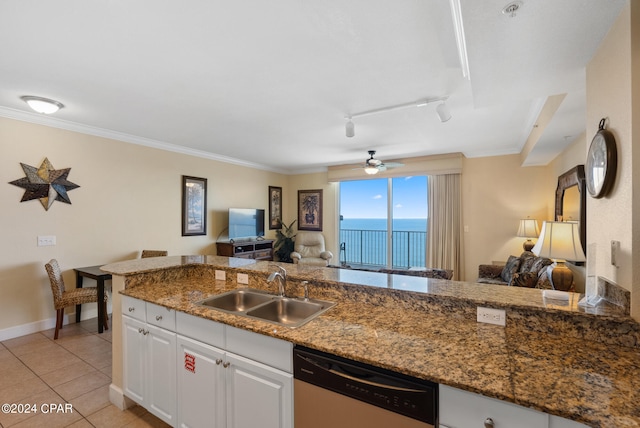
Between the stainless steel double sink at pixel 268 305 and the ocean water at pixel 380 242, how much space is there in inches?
180

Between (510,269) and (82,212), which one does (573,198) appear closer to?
(510,269)

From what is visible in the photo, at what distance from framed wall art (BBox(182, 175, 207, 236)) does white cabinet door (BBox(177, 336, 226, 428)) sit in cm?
369

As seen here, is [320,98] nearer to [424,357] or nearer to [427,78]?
[427,78]

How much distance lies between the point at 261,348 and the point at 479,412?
0.98 metres

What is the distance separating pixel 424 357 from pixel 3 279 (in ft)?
15.0

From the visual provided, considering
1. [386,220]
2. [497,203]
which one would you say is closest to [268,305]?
[386,220]

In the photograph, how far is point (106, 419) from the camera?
2070mm

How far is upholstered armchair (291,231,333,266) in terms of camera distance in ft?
21.5

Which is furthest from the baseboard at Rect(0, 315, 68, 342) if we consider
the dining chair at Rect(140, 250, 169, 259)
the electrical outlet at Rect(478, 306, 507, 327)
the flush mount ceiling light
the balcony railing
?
the balcony railing

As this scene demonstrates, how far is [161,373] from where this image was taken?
1.91 m

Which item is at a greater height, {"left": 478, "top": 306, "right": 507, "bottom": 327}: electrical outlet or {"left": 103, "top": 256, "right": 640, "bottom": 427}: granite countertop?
{"left": 478, "top": 306, "right": 507, "bottom": 327}: electrical outlet

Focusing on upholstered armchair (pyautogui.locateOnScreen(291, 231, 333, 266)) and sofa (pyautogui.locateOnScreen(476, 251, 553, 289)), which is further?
upholstered armchair (pyautogui.locateOnScreen(291, 231, 333, 266))

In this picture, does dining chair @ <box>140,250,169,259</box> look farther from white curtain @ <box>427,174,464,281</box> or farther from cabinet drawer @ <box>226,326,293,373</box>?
white curtain @ <box>427,174,464,281</box>

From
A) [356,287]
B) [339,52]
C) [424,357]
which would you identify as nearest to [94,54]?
[339,52]
